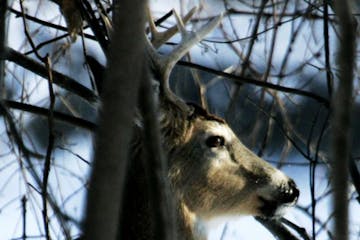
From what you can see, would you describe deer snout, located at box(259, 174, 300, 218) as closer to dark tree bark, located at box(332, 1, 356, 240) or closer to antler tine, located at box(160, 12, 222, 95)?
antler tine, located at box(160, 12, 222, 95)

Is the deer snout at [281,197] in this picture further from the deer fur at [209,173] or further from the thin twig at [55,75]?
the thin twig at [55,75]

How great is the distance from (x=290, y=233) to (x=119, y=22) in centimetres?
Result: 379

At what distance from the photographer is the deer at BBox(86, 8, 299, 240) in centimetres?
534

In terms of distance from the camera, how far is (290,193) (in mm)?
5363

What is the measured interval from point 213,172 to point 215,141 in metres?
0.20

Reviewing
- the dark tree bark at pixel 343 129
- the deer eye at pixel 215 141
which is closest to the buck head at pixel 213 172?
the deer eye at pixel 215 141

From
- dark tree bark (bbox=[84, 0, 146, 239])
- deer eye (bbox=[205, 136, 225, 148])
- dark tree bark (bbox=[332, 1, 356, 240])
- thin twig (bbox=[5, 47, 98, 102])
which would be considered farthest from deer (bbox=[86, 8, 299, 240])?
dark tree bark (bbox=[84, 0, 146, 239])

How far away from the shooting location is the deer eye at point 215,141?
5473 millimetres

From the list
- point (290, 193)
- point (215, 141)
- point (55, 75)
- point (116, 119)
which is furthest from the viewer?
point (215, 141)

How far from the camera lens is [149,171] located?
7.84 feet

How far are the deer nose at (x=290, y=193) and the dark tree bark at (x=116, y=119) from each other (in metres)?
3.65

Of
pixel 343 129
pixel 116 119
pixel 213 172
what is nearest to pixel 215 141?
pixel 213 172

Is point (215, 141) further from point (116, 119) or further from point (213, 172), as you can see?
point (116, 119)

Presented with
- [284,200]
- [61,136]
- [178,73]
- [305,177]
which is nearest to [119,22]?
[61,136]
